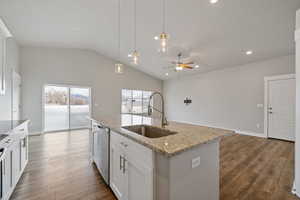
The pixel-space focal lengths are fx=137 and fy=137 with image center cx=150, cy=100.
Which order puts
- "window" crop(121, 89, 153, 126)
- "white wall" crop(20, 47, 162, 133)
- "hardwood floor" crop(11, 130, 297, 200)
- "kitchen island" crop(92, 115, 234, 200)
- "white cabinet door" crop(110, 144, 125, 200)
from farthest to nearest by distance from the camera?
"window" crop(121, 89, 153, 126), "white wall" crop(20, 47, 162, 133), "hardwood floor" crop(11, 130, 297, 200), "white cabinet door" crop(110, 144, 125, 200), "kitchen island" crop(92, 115, 234, 200)

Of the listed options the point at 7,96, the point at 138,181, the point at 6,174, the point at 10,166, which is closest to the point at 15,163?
the point at 10,166

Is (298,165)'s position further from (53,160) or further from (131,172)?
(53,160)

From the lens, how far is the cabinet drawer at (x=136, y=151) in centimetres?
106

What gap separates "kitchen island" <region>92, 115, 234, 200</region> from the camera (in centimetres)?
101

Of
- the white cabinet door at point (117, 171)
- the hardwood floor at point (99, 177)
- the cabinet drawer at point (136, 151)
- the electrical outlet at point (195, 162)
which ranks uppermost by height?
the cabinet drawer at point (136, 151)

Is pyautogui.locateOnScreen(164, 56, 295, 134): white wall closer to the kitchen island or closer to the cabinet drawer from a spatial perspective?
the kitchen island

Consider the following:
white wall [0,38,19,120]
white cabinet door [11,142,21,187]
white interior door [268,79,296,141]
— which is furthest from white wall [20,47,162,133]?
white interior door [268,79,296,141]

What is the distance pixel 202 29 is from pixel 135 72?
179 inches

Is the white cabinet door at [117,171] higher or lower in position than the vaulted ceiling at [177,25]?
lower

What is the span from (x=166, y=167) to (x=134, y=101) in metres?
6.77

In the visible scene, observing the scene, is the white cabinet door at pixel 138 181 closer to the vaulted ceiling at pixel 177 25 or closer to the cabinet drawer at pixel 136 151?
the cabinet drawer at pixel 136 151

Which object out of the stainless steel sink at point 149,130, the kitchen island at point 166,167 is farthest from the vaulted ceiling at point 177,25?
the kitchen island at point 166,167

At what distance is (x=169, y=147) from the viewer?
98 centimetres

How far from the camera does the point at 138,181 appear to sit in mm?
1200
